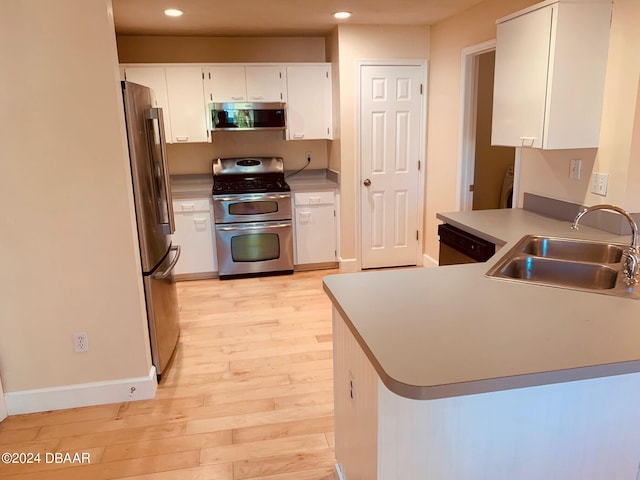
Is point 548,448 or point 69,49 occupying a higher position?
point 69,49

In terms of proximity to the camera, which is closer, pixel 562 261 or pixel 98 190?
pixel 562 261

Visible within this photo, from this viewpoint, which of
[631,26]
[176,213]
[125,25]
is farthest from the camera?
[176,213]

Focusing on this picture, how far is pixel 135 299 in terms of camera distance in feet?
8.42

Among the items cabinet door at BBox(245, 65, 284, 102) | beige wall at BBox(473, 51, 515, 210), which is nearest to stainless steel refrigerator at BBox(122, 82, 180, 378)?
cabinet door at BBox(245, 65, 284, 102)

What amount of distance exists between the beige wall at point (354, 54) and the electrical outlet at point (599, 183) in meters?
2.39

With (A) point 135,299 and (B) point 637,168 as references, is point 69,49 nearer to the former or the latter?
(A) point 135,299

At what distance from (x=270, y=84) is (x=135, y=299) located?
112 inches

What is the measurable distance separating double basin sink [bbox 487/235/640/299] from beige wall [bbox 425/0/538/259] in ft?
6.04

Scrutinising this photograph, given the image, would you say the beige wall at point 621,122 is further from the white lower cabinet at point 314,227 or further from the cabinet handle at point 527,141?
the white lower cabinet at point 314,227

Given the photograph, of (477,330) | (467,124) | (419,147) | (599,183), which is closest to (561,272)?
(599,183)

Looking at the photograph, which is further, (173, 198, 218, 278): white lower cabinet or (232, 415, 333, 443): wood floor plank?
(173, 198, 218, 278): white lower cabinet

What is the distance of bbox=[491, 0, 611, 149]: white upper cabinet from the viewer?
234 centimetres

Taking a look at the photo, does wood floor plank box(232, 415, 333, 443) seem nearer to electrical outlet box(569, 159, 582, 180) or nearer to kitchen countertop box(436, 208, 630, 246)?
kitchen countertop box(436, 208, 630, 246)

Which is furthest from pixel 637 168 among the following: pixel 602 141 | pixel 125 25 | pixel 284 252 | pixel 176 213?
pixel 125 25
